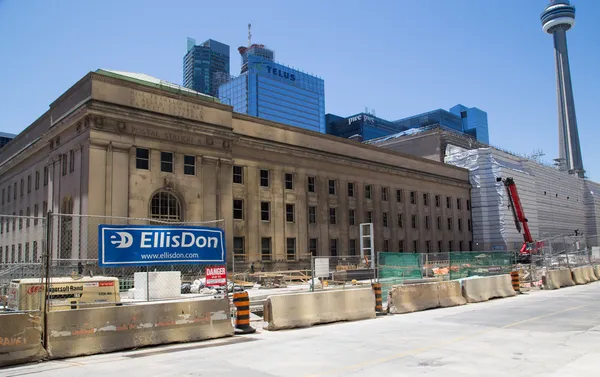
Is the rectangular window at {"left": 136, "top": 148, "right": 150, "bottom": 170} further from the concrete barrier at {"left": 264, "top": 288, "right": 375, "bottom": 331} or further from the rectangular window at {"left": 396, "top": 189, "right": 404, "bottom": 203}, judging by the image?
the rectangular window at {"left": 396, "top": 189, "right": 404, "bottom": 203}

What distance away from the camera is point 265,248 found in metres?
41.9

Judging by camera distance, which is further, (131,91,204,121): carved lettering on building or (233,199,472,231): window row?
(233,199,472,231): window row

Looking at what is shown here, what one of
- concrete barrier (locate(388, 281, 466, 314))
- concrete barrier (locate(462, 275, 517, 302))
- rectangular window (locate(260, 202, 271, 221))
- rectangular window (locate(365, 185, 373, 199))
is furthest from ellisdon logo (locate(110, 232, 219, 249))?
rectangular window (locate(365, 185, 373, 199))

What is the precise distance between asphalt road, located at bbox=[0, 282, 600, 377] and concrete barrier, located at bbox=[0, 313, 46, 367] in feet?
1.44

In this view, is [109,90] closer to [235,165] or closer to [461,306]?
[235,165]

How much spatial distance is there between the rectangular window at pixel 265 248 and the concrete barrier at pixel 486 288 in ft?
67.9

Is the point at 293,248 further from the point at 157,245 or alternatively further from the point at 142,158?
the point at 157,245

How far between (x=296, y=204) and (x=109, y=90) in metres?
19.0

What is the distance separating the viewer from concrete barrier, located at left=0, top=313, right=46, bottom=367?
10.6 metres

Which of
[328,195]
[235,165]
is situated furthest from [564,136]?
[235,165]

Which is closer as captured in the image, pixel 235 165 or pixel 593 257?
pixel 235 165

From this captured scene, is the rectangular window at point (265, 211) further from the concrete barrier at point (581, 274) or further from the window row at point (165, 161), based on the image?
the concrete barrier at point (581, 274)

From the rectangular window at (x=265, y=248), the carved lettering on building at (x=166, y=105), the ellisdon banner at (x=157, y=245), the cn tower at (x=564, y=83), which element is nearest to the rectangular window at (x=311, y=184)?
the rectangular window at (x=265, y=248)

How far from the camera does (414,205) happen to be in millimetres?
59906
